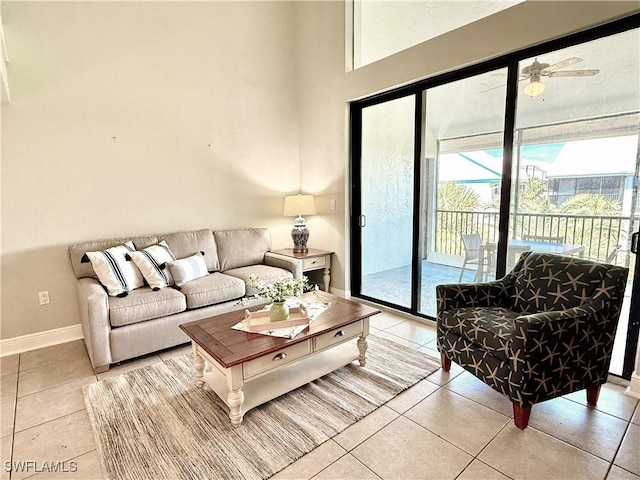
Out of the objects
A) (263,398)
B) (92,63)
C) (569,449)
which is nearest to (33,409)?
(263,398)

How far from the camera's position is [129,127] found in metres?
3.25

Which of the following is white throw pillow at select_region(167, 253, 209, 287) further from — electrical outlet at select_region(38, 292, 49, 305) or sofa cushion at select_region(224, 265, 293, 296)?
electrical outlet at select_region(38, 292, 49, 305)

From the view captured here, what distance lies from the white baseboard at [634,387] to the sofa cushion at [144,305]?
3.15 m

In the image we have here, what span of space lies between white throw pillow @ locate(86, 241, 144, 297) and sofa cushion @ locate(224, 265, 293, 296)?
2.87 ft

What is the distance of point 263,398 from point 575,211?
2453mm

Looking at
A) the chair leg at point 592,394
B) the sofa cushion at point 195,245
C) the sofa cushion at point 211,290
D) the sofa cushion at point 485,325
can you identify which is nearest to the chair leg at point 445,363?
the sofa cushion at point 485,325

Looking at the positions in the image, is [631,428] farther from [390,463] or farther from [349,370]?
[349,370]

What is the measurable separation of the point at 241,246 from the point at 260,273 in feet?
1.75

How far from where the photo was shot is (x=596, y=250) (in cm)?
239

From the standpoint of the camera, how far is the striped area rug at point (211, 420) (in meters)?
1.66

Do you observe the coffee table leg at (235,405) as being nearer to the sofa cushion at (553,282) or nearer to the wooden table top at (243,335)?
the wooden table top at (243,335)

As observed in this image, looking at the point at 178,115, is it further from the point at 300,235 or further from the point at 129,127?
the point at 300,235

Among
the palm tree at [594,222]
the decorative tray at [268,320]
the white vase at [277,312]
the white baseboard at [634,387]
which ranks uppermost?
the palm tree at [594,222]

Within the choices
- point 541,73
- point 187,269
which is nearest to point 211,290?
point 187,269
